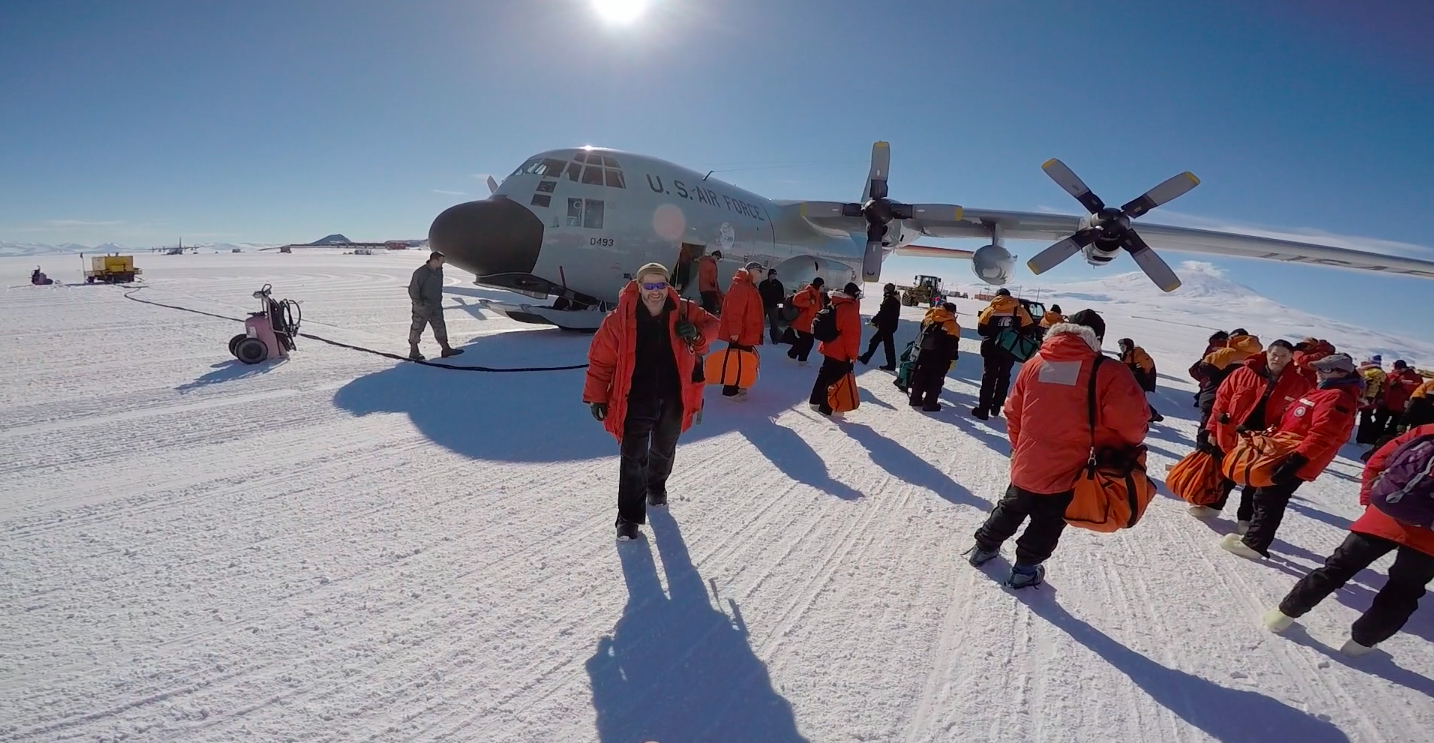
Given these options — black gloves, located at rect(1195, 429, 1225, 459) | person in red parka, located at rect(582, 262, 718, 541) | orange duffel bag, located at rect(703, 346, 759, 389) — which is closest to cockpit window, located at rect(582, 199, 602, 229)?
orange duffel bag, located at rect(703, 346, 759, 389)

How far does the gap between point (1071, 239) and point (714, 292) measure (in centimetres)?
917

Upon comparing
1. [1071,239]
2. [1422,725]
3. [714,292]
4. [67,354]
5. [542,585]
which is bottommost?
[1422,725]

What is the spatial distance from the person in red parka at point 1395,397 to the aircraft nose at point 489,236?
539 inches

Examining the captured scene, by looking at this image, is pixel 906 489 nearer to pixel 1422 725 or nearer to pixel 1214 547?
pixel 1214 547

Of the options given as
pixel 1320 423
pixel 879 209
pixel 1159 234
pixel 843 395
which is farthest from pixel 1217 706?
pixel 1159 234

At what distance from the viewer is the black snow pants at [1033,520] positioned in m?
3.23

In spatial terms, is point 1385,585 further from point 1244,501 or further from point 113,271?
point 113,271

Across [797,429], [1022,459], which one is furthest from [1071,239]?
[1022,459]

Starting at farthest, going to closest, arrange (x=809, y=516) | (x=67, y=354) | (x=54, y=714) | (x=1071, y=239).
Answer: (x=1071, y=239), (x=67, y=354), (x=809, y=516), (x=54, y=714)

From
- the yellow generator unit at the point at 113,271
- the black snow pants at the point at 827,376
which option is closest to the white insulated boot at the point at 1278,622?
the black snow pants at the point at 827,376

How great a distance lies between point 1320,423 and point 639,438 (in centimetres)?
423

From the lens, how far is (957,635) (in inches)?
117

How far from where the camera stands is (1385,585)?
2928mm

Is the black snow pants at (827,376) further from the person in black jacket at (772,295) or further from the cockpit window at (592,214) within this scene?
the cockpit window at (592,214)
